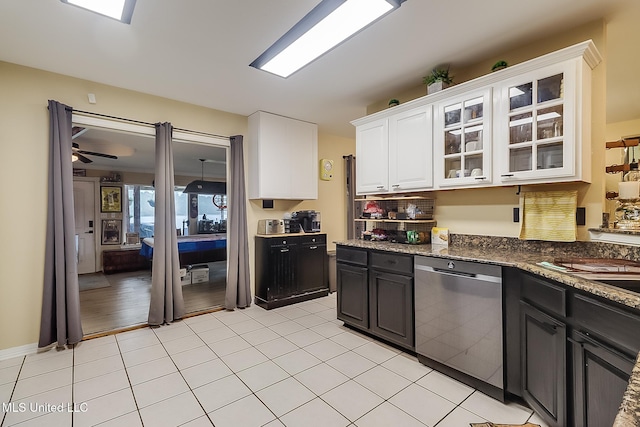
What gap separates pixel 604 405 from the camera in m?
1.36

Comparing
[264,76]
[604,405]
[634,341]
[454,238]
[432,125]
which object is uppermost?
[264,76]

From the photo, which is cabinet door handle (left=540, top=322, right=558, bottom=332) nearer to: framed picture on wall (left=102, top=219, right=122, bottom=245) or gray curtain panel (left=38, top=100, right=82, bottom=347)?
gray curtain panel (left=38, top=100, right=82, bottom=347)

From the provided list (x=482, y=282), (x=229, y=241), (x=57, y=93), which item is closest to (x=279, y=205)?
(x=229, y=241)

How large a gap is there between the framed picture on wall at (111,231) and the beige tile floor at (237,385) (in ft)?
14.9

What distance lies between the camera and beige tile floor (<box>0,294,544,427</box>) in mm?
1908

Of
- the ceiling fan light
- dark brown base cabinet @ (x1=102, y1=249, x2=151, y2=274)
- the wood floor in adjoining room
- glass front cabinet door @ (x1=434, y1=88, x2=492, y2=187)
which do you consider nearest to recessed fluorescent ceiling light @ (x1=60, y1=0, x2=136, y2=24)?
glass front cabinet door @ (x1=434, y1=88, x2=492, y2=187)

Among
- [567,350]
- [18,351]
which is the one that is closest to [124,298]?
[18,351]

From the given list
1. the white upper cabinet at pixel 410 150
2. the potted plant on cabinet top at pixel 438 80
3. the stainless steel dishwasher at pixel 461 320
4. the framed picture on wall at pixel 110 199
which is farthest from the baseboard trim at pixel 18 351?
the framed picture on wall at pixel 110 199

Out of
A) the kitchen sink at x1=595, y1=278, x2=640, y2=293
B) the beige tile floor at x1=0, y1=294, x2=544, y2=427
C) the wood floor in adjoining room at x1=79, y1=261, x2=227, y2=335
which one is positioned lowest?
the beige tile floor at x1=0, y1=294, x2=544, y2=427

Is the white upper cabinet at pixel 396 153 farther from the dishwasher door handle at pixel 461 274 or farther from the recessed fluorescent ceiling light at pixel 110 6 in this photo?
the recessed fluorescent ceiling light at pixel 110 6

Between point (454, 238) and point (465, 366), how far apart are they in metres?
1.18

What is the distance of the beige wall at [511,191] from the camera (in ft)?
6.98

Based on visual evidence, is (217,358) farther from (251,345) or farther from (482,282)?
(482,282)

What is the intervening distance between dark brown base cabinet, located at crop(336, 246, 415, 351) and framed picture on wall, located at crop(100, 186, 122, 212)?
617cm
